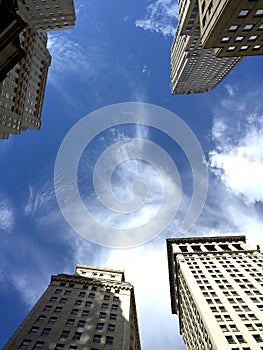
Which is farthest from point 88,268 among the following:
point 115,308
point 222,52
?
point 222,52

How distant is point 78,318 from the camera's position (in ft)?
155

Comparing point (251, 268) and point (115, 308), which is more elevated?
point (251, 268)

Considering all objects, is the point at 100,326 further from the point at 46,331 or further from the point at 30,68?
the point at 30,68

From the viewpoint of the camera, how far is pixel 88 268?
235 ft

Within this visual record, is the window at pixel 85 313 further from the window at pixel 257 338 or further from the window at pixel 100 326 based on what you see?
the window at pixel 257 338

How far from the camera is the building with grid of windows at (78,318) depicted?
41.0 m

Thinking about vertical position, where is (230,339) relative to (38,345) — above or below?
above

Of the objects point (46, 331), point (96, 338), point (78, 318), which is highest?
point (78, 318)

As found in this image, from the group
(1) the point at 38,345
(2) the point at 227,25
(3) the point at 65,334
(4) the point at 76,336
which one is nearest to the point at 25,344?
(1) the point at 38,345

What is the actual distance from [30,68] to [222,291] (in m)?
76.9

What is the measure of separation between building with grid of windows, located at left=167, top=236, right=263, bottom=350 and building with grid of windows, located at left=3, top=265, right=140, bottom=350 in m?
14.1

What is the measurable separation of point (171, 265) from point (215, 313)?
43.2 meters

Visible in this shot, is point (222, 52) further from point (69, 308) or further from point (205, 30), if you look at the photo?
point (69, 308)

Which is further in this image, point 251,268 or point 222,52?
point 251,268
